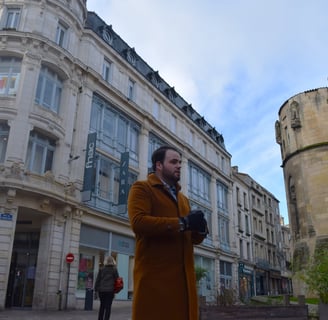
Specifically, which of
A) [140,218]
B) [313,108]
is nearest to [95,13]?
[313,108]

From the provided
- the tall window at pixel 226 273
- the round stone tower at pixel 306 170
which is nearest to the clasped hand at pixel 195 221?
the round stone tower at pixel 306 170

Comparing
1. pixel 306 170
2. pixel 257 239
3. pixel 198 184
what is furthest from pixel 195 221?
pixel 257 239

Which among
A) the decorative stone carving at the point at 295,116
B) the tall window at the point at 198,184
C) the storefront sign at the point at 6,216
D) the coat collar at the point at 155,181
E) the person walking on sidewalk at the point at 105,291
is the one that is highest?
the decorative stone carving at the point at 295,116

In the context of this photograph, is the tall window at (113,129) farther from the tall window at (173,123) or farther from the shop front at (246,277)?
the shop front at (246,277)

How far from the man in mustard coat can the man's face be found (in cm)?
22

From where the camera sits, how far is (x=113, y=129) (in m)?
20.4

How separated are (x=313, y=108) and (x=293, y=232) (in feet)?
29.8

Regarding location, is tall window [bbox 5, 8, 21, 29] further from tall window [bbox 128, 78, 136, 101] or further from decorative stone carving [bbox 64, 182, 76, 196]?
decorative stone carving [bbox 64, 182, 76, 196]

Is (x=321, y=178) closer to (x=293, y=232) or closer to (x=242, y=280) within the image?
(x=293, y=232)

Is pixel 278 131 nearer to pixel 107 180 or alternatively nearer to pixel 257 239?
pixel 107 180

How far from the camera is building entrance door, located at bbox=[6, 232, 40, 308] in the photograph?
→ 590 inches

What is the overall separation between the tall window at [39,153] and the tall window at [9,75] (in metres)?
2.21

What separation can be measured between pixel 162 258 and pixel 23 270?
15375 mm

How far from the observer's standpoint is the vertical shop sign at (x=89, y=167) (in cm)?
1653
